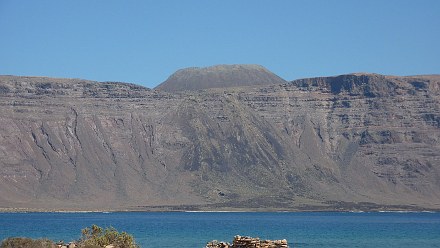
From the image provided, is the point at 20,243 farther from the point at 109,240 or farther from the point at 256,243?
the point at 256,243

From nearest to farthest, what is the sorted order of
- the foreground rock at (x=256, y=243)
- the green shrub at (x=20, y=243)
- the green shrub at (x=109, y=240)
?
the foreground rock at (x=256, y=243)
the green shrub at (x=20, y=243)
the green shrub at (x=109, y=240)

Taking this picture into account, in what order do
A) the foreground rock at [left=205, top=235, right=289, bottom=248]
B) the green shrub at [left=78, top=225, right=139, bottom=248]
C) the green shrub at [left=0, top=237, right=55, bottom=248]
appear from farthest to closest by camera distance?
the green shrub at [left=78, top=225, right=139, bottom=248], the green shrub at [left=0, top=237, right=55, bottom=248], the foreground rock at [left=205, top=235, right=289, bottom=248]

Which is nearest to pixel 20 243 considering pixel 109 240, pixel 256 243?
pixel 109 240

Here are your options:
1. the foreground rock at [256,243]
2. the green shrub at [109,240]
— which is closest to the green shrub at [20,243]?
the green shrub at [109,240]

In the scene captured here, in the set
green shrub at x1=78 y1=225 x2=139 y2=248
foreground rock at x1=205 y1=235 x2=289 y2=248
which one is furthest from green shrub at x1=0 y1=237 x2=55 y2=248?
foreground rock at x1=205 y1=235 x2=289 y2=248

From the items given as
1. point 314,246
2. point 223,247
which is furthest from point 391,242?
point 223,247

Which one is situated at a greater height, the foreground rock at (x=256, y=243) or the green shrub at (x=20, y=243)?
Answer: the foreground rock at (x=256, y=243)

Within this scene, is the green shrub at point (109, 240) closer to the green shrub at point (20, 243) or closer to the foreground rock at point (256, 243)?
the green shrub at point (20, 243)

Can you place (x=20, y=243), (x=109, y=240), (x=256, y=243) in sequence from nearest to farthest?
(x=256, y=243)
(x=20, y=243)
(x=109, y=240)

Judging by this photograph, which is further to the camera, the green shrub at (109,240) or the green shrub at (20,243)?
the green shrub at (109,240)

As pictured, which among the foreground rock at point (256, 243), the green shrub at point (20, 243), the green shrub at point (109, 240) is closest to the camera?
the foreground rock at point (256, 243)

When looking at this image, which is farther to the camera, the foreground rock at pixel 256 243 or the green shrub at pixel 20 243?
the green shrub at pixel 20 243

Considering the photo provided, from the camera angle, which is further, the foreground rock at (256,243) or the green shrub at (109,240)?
the green shrub at (109,240)

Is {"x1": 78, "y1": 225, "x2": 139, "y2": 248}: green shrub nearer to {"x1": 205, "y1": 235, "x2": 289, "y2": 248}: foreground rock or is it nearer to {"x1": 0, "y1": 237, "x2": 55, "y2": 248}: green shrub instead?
{"x1": 0, "y1": 237, "x2": 55, "y2": 248}: green shrub
